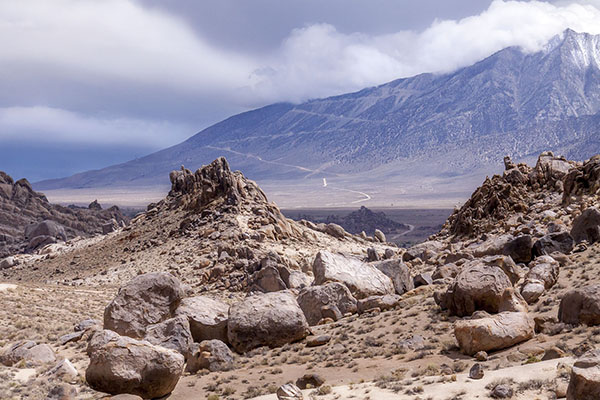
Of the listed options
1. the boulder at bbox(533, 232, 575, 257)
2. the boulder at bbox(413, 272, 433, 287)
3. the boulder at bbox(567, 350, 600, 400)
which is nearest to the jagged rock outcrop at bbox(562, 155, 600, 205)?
the boulder at bbox(533, 232, 575, 257)

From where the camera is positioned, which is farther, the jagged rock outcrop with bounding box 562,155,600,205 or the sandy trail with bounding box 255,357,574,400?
the jagged rock outcrop with bounding box 562,155,600,205

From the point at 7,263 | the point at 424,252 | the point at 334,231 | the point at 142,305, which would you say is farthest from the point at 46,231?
the point at 142,305

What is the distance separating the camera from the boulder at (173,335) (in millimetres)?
17844

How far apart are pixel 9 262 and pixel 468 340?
56000 mm

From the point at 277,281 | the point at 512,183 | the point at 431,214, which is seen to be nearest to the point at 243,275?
the point at 277,281

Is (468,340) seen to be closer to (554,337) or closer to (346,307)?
(554,337)

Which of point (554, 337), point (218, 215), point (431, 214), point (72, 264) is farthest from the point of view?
point (431, 214)

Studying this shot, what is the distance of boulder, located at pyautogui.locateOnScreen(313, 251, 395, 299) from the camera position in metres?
24.8

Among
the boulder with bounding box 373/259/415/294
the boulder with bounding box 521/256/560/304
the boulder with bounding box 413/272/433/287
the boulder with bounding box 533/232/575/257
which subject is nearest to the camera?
the boulder with bounding box 521/256/560/304

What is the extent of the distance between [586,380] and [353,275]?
16.0 m

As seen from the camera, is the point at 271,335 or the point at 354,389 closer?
the point at 354,389

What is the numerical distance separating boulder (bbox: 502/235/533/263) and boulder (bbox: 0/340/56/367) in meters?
18.7

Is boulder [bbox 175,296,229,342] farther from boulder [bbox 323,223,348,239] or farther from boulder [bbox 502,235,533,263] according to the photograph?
boulder [bbox 323,223,348,239]

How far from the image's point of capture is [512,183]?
1543 inches
